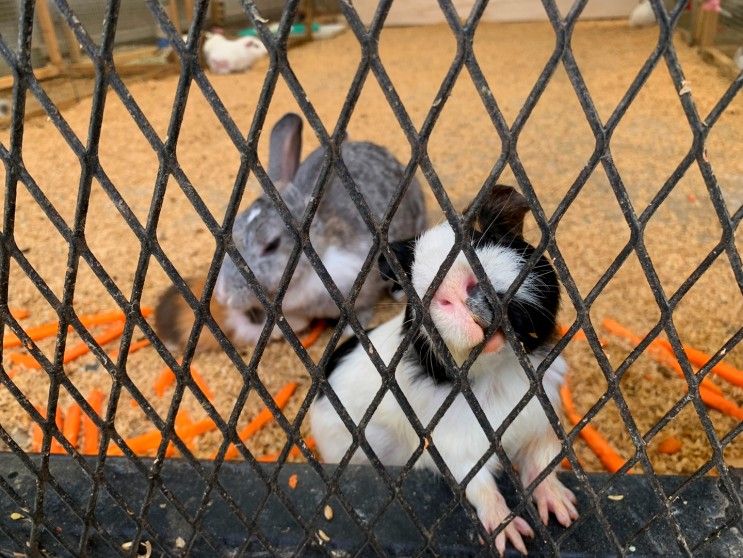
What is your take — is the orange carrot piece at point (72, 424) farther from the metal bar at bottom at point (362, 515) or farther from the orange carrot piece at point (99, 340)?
the metal bar at bottom at point (362, 515)

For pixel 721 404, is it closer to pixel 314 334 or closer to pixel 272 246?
pixel 314 334

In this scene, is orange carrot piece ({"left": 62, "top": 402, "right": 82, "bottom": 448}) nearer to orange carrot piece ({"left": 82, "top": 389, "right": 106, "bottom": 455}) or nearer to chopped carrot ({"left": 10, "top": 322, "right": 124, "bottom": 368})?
orange carrot piece ({"left": 82, "top": 389, "right": 106, "bottom": 455})

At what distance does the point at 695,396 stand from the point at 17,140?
3.37 feet

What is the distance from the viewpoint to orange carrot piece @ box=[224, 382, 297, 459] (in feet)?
6.45

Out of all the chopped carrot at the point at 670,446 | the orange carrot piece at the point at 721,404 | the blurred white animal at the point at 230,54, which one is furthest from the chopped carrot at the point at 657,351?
the blurred white animal at the point at 230,54

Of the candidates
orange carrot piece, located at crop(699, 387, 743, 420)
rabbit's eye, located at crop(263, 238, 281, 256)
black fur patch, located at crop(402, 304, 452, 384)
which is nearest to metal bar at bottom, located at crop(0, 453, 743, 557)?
black fur patch, located at crop(402, 304, 452, 384)

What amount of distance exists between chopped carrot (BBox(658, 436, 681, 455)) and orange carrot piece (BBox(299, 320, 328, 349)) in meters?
1.31

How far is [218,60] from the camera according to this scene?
5.54 meters

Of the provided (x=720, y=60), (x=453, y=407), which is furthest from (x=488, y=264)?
(x=720, y=60)

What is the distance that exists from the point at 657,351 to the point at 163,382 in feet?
5.56

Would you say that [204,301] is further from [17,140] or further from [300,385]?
[300,385]

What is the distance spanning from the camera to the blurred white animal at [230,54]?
5.55m

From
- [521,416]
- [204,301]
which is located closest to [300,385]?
[521,416]

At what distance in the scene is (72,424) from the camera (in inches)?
80.6
